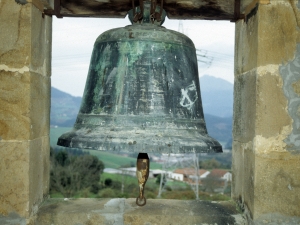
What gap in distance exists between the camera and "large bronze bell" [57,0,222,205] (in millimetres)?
1559

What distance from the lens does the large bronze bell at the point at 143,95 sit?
5.12 ft

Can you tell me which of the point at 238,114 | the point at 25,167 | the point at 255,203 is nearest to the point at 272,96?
the point at 238,114

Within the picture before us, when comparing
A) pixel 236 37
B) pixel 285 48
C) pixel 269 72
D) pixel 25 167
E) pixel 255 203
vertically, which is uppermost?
pixel 236 37

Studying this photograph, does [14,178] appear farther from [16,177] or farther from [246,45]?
[246,45]

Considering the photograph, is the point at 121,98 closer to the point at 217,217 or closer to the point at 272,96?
the point at 272,96

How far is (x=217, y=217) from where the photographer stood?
210cm

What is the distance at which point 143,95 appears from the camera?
1645mm

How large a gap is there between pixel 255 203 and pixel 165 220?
19.3 inches

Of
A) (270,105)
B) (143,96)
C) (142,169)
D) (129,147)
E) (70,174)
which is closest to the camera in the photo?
(129,147)

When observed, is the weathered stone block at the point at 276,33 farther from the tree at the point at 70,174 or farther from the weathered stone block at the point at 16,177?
the tree at the point at 70,174

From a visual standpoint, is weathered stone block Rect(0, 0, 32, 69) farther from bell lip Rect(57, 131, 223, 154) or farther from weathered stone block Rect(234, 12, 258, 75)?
weathered stone block Rect(234, 12, 258, 75)

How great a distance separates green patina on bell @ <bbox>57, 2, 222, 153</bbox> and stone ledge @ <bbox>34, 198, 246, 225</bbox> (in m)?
0.59

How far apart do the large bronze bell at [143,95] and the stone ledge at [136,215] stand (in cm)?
59

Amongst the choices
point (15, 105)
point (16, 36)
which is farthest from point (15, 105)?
point (16, 36)
